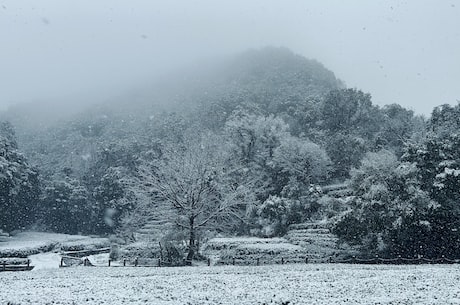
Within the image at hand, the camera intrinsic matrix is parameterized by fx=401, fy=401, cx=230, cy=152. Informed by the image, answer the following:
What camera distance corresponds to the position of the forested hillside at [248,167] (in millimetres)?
30062

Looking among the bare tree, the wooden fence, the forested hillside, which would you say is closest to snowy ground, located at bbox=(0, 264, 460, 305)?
the wooden fence

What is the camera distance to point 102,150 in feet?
251

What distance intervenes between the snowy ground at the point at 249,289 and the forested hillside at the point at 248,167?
9670mm

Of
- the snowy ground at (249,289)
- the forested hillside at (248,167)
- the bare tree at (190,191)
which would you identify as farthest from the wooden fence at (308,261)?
the snowy ground at (249,289)

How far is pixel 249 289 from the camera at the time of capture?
16.7 m

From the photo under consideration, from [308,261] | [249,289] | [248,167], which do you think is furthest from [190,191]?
[248,167]

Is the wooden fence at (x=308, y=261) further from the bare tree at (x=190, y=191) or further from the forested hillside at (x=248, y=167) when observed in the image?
the bare tree at (x=190, y=191)

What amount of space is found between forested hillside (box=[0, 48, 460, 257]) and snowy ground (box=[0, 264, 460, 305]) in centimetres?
967

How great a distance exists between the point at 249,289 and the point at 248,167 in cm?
3531

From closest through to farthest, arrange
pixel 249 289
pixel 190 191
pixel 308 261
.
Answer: pixel 249 289, pixel 308 261, pixel 190 191

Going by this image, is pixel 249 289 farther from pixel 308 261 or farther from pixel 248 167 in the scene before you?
pixel 248 167

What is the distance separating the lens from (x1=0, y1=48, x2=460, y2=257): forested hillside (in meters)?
30.1

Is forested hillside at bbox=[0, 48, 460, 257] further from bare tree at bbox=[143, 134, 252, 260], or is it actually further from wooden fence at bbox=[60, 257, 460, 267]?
wooden fence at bbox=[60, 257, 460, 267]

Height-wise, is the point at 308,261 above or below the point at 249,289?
below
